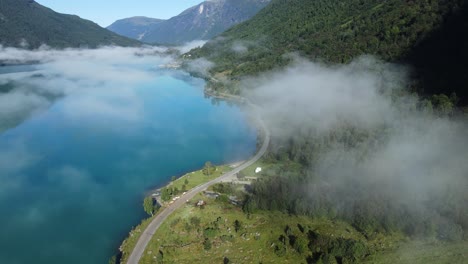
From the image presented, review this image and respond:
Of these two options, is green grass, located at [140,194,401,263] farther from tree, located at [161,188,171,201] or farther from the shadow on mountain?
the shadow on mountain

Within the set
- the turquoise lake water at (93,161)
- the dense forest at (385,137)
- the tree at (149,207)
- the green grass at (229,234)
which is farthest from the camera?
the tree at (149,207)

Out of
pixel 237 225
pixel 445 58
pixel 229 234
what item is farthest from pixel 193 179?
pixel 445 58

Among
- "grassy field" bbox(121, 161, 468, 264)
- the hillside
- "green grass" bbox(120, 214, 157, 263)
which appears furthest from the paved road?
the hillside

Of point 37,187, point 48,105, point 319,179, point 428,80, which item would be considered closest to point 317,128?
point 319,179

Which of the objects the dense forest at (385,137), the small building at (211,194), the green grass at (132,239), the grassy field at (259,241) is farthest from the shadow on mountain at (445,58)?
the green grass at (132,239)

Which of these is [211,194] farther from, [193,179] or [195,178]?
[195,178]

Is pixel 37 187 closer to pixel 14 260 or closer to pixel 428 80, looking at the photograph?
pixel 14 260

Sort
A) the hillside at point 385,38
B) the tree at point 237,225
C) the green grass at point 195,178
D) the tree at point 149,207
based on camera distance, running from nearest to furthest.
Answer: the tree at point 237,225 < the tree at point 149,207 < the green grass at point 195,178 < the hillside at point 385,38

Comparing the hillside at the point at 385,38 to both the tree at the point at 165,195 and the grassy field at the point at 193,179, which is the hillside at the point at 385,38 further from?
the tree at the point at 165,195

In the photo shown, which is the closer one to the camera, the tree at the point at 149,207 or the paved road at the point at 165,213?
the paved road at the point at 165,213
